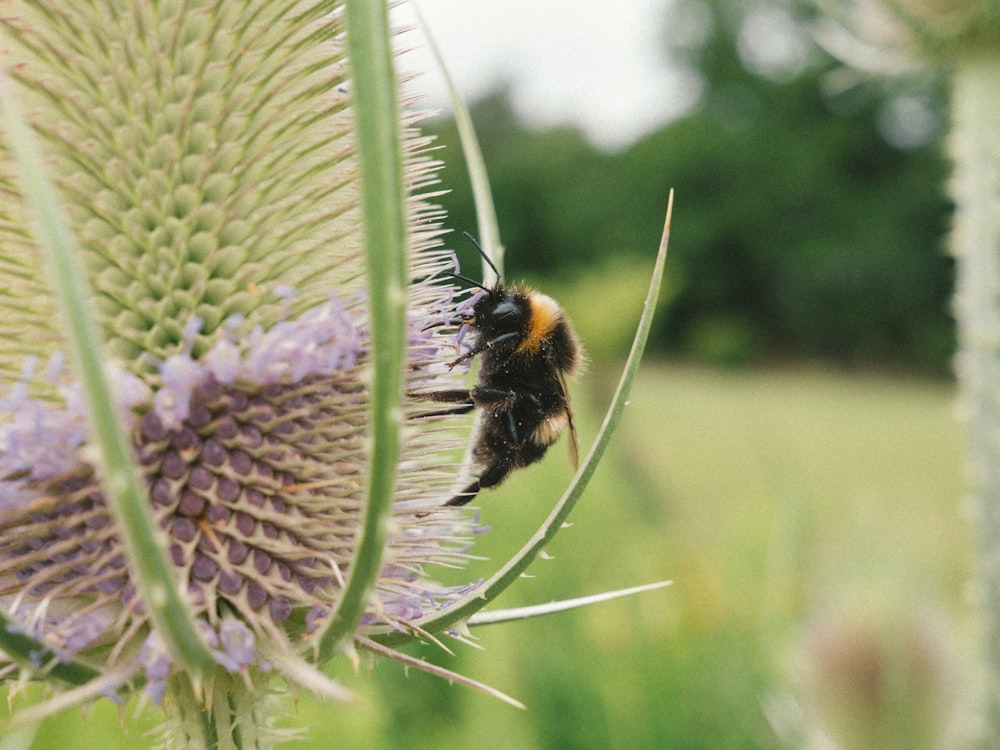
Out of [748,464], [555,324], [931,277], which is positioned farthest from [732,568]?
[931,277]

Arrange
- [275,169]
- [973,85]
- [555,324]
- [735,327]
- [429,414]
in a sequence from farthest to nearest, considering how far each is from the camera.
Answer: [735,327], [973,85], [555,324], [429,414], [275,169]

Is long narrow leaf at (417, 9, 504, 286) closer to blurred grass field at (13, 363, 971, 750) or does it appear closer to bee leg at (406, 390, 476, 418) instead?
bee leg at (406, 390, 476, 418)

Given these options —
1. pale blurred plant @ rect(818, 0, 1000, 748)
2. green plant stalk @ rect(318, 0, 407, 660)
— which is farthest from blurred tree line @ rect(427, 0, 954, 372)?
green plant stalk @ rect(318, 0, 407, 660)

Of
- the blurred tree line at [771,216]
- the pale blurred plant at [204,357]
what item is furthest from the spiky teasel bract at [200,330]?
the blurred tree line at [771,216]

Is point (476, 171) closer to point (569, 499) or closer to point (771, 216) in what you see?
point (569, 499)

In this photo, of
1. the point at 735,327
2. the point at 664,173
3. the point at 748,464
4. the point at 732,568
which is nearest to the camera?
the point at 732,568

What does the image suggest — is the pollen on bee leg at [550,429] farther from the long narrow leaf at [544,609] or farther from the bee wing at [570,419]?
the long narrow leaf at [544,609]

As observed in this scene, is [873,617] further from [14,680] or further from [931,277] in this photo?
[931,277]
